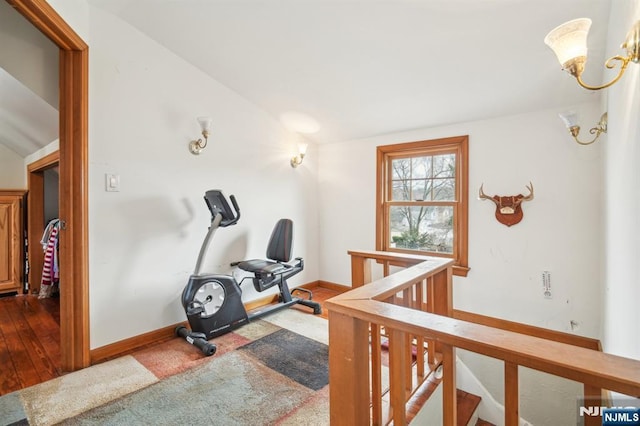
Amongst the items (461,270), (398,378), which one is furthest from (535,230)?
(398,378)

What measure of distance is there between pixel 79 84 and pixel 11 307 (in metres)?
2.87

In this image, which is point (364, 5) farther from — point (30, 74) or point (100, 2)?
point (30, 74)

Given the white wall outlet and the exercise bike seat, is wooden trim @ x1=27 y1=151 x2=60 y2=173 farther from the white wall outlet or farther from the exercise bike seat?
the white wall outlet

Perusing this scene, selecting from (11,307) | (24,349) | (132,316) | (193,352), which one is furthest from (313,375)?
(11,307)

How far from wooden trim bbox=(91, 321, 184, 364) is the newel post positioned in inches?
77.3

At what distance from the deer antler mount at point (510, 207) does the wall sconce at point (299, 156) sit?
6.90ft

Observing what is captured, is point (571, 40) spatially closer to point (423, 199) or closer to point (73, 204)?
point (423, 199)

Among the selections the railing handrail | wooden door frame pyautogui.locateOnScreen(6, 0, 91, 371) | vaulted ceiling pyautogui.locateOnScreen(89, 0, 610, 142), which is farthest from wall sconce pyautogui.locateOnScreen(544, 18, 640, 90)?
wooden door frame pyautogui.locateOnScreen(6, 0, 91, 371)

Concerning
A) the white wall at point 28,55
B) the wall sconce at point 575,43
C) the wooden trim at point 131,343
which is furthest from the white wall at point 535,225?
the white wall at point 28,55

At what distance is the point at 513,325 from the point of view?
269 cm

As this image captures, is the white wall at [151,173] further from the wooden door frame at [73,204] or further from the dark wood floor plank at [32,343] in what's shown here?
the dark wood floor plank at [32,343]

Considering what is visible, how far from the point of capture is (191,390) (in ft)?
5.79

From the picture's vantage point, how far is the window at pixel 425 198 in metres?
2.98

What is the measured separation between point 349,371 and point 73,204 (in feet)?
6.94
